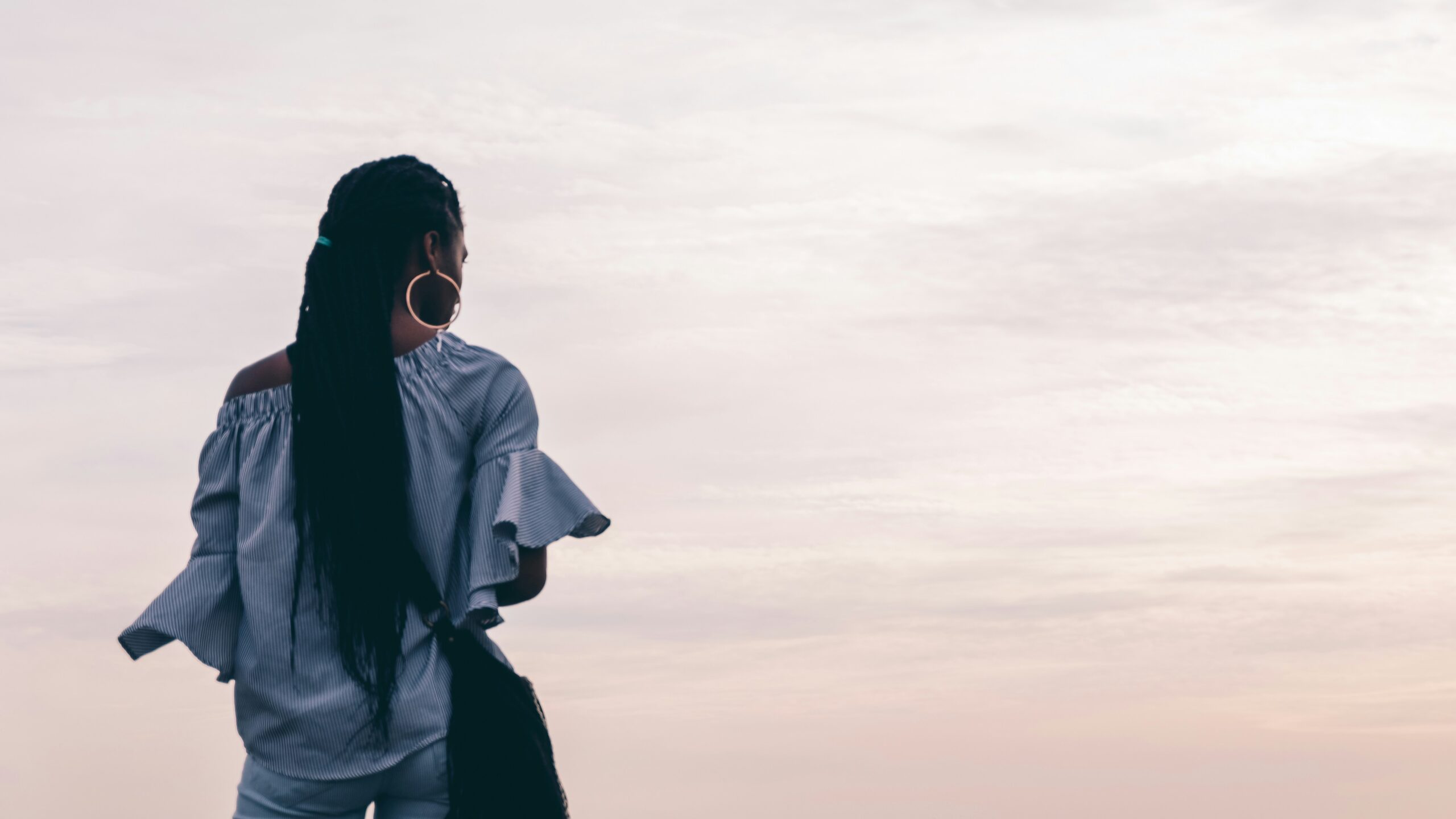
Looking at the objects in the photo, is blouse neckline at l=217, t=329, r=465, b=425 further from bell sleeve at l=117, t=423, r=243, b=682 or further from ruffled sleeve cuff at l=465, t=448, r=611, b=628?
ruffled sleeve cuff at l=465, t=448, r=611, b=628

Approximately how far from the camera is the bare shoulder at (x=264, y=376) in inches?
211

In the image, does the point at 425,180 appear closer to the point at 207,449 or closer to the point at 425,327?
the point at 425,327

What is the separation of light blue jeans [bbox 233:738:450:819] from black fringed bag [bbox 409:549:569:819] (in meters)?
0.05

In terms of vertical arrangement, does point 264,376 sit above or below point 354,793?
above

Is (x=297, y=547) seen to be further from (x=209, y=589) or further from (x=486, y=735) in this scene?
(x=486, y=735)

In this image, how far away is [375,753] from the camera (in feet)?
16.5

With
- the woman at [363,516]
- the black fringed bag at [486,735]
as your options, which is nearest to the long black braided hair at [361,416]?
the woman at [363,516]

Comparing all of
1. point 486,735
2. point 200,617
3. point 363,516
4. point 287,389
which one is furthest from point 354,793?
point 287,389

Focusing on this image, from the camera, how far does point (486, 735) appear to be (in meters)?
5.12

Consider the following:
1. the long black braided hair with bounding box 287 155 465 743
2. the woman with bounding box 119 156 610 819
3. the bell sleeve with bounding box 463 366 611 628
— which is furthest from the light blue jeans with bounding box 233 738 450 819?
the bell sleeve with bounding box 463 366 611 628

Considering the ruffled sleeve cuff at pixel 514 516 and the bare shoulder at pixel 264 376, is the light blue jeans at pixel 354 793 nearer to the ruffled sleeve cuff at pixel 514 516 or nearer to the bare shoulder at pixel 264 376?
the ruffled sleeve cuff at pixel 514 516

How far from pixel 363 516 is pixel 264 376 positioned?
1.97 ft

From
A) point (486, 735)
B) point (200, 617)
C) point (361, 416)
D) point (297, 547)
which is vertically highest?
point (361, 416)

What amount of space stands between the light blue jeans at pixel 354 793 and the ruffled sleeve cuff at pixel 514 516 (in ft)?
1.51
